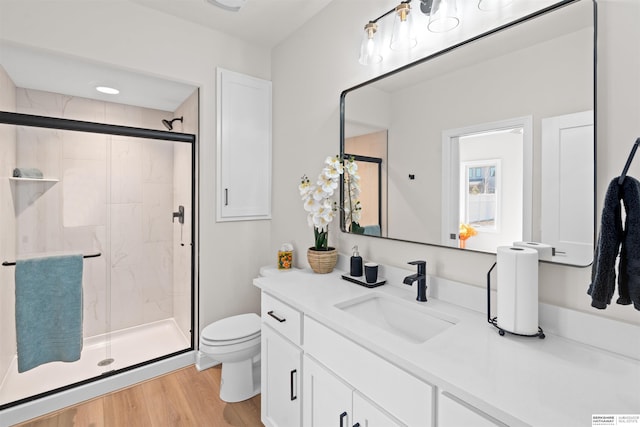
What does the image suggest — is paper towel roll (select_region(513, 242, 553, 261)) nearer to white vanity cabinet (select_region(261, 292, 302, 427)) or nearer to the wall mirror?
the wall mirror

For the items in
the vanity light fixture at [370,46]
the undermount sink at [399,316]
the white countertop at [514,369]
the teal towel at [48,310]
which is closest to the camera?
the white countertop at [514,369]

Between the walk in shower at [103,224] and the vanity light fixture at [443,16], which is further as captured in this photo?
the walk in shower at [103,224]

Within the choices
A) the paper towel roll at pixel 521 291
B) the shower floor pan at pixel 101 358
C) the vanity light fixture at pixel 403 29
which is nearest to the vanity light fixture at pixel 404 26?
the vanity light fixture at pixel 403 29

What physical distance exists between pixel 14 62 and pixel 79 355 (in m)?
1.87

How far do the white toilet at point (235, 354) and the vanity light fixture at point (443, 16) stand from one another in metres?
1.97

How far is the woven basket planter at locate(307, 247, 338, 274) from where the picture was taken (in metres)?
1.83

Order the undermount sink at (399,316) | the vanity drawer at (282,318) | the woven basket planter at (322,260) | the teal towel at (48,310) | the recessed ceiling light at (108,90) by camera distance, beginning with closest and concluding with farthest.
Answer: the undermount sink at (399,316) < the vanity drawer at (282,318) < the teal towel at (48,310) < the woven basket planter at (322,260) < the recessed ceiling light at (108,90)

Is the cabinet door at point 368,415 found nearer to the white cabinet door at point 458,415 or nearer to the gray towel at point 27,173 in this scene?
the white cabinet door at point 458,415

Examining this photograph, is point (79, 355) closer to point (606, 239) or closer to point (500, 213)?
point (500, 213)

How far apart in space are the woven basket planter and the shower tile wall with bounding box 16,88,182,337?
4.69 feet

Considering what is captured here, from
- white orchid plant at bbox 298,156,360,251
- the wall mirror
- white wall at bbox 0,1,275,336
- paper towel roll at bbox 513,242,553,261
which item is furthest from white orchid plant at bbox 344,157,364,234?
white wall at bbox 0,1,275,336

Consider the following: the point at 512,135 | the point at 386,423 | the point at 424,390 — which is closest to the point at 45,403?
the point at 386,423

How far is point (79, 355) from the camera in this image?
1.90m

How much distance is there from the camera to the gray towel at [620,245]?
700 mm
